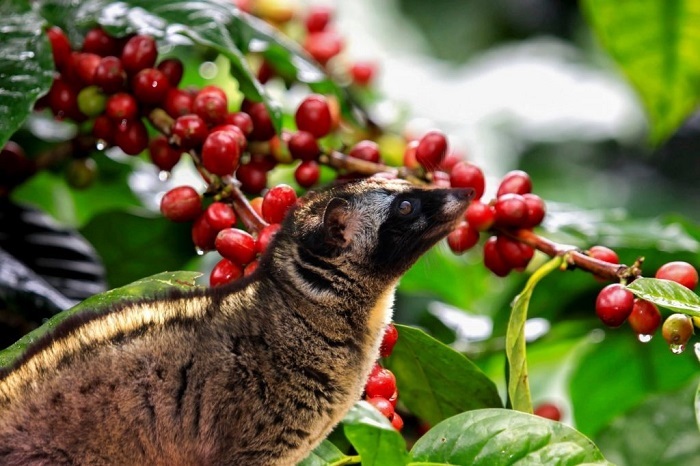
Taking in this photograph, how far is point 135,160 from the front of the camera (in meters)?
1.84

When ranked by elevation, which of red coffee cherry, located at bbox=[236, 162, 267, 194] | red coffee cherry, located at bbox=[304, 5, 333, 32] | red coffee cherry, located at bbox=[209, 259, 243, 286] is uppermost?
red coffee cherry, located at bbox=[209, 259, 243, 286]

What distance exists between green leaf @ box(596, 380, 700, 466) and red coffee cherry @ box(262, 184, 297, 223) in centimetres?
58

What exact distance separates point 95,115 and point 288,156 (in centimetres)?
27

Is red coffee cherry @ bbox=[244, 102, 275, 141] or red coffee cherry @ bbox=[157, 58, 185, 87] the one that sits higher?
red coffee cherry @ bbox=[157, 58, 185, 87]

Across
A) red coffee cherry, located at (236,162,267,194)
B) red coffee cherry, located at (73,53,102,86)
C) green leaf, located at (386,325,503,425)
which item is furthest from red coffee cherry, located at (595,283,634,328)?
red coffee cherry, located at (73,53,102,86)

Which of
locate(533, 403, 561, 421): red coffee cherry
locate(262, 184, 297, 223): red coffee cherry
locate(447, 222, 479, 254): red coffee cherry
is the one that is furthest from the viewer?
locate(533, 403, 561, 421): red coffee cherry

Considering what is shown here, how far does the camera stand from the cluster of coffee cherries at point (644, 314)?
1.10m

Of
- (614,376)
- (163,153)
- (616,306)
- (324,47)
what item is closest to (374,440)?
(616,306)

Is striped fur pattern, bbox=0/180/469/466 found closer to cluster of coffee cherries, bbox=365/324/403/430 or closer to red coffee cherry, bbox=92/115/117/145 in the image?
cluster of coffee cherries, bbox=365/324/403/430

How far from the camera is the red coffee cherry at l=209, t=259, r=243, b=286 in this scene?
3.84 feet

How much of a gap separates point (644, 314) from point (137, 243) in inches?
32.6

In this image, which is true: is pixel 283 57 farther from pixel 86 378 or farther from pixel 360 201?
pixel 86 378

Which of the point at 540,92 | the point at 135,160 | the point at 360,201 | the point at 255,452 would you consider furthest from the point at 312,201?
the point at 540,92

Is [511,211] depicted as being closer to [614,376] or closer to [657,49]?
[614,376]
